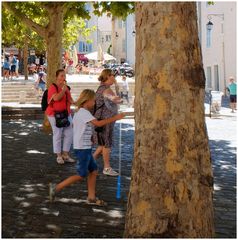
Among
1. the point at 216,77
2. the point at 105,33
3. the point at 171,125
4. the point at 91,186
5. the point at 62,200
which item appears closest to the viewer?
the point at 171,125

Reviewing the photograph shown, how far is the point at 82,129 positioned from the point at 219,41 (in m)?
30.2

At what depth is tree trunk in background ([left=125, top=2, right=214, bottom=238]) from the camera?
3.76 m

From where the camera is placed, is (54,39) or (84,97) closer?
(84,97)

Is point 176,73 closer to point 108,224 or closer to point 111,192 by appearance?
point 108,224

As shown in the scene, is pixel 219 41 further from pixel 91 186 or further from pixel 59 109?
pixel 91 186

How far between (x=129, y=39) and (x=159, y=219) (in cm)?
6942

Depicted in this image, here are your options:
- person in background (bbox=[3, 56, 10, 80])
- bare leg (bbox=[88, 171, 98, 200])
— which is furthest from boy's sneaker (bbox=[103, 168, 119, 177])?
person in background (bbox=[3, 56, 10, 80])

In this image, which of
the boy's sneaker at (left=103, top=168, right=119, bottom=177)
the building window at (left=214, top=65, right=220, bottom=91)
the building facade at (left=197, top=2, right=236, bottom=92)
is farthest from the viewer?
the building window at (left=214, top=65, right=220, bottom=91)

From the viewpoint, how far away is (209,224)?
13.1 ft

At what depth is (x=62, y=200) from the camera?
6238 mm

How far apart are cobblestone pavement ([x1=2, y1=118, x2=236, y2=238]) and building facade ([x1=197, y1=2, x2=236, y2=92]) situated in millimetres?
22588

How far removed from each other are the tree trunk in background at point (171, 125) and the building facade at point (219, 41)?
94.9ft

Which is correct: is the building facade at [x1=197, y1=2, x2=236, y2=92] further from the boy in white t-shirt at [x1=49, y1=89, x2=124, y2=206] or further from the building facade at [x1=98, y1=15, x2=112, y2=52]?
the building facade at [x1=98, y1=15, x2=112, y2=52]

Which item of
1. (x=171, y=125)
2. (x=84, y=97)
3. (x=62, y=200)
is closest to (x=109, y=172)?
(x=62, y=200)
